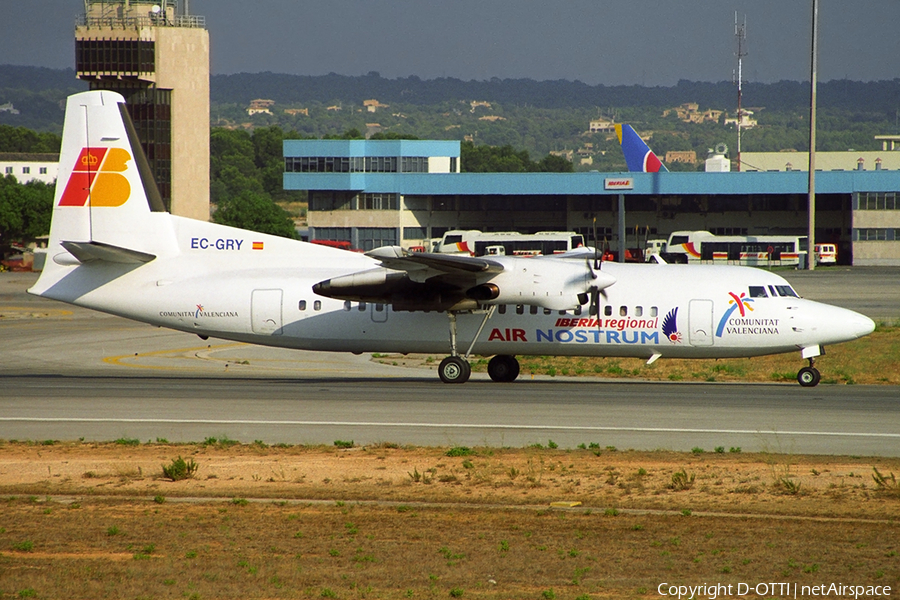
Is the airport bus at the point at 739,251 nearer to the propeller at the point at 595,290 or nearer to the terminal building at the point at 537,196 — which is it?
the terminal building at the point at 537,196

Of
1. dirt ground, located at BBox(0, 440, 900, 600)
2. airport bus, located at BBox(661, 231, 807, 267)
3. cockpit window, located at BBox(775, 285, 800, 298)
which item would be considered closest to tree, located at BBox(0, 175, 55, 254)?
airport bus, located at BBox(661, 231, 807, 267)

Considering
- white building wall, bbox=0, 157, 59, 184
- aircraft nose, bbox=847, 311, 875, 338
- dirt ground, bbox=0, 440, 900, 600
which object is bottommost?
dirt ground, bbox=0, 440, 900, 600

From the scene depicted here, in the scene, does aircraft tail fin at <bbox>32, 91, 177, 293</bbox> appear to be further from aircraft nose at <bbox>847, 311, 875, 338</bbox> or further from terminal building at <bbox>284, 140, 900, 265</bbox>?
terminal building at <bbox>284, 140, 900, 265</bbox>

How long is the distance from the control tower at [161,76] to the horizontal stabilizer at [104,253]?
68.9 m

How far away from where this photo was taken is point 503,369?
82.8ft

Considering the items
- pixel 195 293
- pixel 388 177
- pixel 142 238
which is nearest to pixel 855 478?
pixel 195 293

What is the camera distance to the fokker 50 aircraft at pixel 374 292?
23031 mm

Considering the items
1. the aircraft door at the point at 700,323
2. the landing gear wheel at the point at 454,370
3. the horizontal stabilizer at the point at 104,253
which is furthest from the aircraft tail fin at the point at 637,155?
the horizontal stabilizer at the point at 104,253

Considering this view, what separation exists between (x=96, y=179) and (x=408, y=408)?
1119 cm

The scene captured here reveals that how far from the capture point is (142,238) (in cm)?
2484

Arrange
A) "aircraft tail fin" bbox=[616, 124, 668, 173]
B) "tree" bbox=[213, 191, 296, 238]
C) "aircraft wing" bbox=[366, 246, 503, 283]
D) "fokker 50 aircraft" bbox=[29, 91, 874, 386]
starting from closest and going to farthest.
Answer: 1. "aircraft wing" bbox=[366, 246, 503, 283]
2. "fokker 50 aircraft" bbox=[29, 91, 874, 386]
3. "aircraft tail fin" bbox=[616, 124, 668, 173]
4. "tree" bbox=[213, 191, 296, 238]

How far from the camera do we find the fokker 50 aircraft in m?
23.0

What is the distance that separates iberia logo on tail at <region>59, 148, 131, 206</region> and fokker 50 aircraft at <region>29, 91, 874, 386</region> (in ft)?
0.11

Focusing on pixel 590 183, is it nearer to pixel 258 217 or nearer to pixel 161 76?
pixel 258 217
